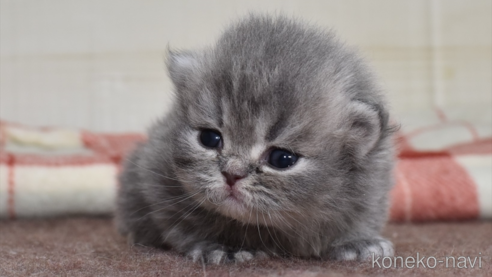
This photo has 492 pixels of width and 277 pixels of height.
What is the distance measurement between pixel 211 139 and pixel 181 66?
292 millimetres

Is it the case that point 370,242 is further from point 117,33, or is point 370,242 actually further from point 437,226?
point 117,33

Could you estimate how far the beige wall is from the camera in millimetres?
3285

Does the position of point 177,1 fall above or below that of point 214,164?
above

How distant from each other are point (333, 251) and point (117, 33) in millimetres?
2315

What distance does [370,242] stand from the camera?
1.46 meters

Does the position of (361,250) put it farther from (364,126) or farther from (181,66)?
(181,66)

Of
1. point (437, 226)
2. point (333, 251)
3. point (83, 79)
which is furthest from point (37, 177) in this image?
point (437, 226)

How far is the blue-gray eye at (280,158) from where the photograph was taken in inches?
48.3

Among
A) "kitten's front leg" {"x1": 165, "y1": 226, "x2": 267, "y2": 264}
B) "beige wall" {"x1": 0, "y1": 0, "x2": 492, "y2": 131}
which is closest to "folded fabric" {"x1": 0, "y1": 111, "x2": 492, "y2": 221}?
"kitten's front leg" {"x1": 165, "y1": 226, "x2": 267, "y2": 264}

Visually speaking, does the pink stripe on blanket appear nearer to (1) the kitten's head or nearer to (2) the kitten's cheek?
(1) the kitten's head

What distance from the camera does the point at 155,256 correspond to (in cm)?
141

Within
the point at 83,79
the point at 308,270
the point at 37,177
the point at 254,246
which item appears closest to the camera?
the point at 308,270

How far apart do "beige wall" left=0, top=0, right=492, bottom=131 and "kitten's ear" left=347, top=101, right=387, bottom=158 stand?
79.0 inches

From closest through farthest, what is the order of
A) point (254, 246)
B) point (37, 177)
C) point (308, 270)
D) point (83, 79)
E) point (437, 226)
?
point (308, 270), point (254, 246), point (437, 226), point (37, 177), point (83, 79)
